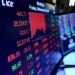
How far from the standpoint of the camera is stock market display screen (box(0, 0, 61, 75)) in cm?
98

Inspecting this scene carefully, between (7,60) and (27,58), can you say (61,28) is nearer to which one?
(27,58)

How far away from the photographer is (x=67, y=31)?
112 inches

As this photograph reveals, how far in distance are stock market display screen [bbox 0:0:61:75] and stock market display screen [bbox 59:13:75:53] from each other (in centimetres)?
91

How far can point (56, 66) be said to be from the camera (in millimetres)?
2363

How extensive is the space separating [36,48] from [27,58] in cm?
25

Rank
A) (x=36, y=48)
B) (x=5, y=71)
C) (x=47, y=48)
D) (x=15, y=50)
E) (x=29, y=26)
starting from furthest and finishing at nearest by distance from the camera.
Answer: (x=47, y=48)
(x=36, y=48)
(x=29, y=26)
(x=15, y=50)
(x=5, y=71)

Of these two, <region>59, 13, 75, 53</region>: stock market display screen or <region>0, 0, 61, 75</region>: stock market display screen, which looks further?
<region>59, 13, 75, 53</region>: stock market display screen

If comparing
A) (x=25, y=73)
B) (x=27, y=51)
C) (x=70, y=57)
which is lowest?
(x=70, y=57)

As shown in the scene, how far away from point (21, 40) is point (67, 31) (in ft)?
5.56

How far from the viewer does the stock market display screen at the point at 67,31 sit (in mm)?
2730

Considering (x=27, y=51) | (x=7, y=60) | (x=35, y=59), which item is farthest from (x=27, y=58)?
(x=7, y=60)

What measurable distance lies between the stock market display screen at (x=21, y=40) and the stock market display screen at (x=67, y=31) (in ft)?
3.00

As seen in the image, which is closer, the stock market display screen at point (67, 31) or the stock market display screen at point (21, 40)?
the stock market display screen at point (21, 40)

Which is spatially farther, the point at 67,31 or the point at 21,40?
the point at 67,31
